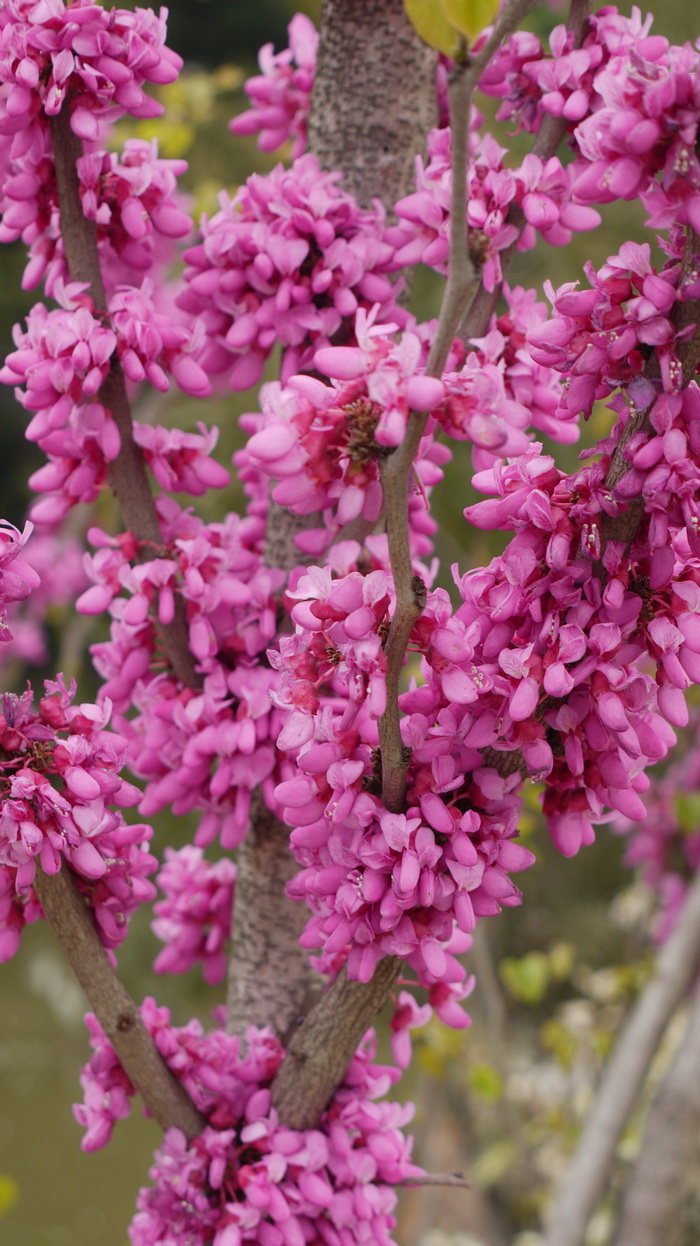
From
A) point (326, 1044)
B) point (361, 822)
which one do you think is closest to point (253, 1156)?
point (326, 1044)

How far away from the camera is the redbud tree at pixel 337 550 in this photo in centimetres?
43

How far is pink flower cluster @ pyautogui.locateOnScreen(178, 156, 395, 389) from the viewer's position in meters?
0.65

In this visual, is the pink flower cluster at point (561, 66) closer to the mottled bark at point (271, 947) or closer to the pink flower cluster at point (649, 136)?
the pink flower cluster at point (649, 136)

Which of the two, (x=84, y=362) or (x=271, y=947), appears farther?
(x=271, y=947)

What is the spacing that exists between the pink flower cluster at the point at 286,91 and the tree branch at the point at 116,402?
25cm

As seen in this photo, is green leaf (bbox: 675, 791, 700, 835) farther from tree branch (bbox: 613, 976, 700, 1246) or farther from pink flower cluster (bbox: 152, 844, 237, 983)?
pink flower cluster (bbox: 152, 844, 237, 983)

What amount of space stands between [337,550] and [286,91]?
47cm

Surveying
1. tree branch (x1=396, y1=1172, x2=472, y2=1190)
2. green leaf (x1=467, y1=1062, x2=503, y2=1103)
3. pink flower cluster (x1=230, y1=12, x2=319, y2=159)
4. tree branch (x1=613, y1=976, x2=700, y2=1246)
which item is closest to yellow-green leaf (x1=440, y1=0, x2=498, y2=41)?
pink flower cluster (x1=230, y1=12, x2=319, y2=159)

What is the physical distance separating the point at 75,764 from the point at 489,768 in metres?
0.21

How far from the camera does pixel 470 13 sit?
0.33 m

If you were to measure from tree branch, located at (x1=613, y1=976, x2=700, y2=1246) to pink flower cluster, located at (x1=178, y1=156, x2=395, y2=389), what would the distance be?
1.03 m

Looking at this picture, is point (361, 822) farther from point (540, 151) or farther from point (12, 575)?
point (540, 151)

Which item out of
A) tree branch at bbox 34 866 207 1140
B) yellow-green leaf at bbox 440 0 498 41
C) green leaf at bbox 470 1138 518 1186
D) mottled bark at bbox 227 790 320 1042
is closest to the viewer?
yellow-green leaf at bbox 440 0 498 41

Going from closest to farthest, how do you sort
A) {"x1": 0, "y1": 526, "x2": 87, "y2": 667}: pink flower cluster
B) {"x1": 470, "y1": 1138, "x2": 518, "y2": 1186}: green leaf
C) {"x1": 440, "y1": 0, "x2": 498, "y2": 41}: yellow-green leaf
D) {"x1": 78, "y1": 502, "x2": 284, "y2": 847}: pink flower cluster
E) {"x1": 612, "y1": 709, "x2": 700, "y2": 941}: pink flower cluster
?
{"x1": 440, "y1": 0, "x2": 498, "y2": 41}: yellow-green leaf → {"x1": 78, "y1": 502, "x2": 284, "y2": 847}: pink flower cluster → {"x1": 612, "y1": 709, "x2": 700, "y2": 941}: pink flower cluster → {"x1": 470, "y1": 1138, "x2": 518, "y2": 1186}: green leaf → {"x1": 0, "y1": 526, "x2": 87, "y2": 667}: pink flower cluster
